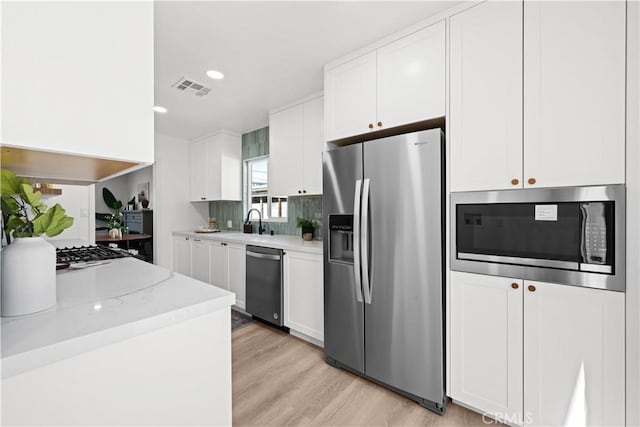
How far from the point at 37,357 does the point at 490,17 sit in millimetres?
2268

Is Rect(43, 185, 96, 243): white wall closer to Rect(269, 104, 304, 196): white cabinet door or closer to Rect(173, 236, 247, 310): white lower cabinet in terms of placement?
Rect(173, 236, 247, 310): white lower cabinet

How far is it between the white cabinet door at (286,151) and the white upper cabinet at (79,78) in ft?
7.11

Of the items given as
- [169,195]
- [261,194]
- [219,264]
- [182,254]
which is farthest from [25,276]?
[169,195]

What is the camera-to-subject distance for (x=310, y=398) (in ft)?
5.87

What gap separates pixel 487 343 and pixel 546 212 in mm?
772

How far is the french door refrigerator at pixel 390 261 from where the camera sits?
1.64 m

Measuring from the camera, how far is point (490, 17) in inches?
59.4

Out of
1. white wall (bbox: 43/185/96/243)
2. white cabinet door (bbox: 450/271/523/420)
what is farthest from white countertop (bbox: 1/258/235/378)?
white wall (bbox: 43/185/96/243)

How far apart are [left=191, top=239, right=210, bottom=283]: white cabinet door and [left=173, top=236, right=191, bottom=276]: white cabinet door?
4.6 inches

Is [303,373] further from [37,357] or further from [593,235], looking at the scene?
[593,235]

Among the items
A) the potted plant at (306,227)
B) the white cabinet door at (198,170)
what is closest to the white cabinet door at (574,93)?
the potted plant at (306,227)

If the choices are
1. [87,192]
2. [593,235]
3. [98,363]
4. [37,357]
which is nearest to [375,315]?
[593,235]

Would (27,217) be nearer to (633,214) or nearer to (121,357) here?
(121,357)

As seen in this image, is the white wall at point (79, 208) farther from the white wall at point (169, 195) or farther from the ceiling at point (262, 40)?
the ceiling at point (262, 40)
